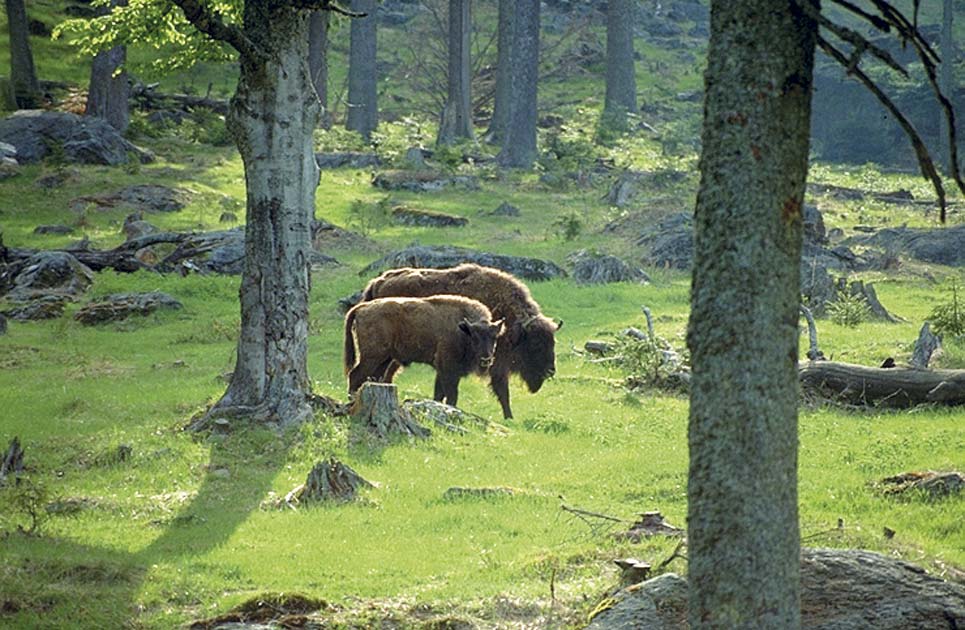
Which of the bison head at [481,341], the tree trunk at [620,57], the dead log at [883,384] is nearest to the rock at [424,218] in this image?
the bison head at [481,341]

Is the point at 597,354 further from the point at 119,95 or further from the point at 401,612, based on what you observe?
the point at 119,95

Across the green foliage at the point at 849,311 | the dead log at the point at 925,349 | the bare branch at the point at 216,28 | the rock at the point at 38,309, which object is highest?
the bare branch at the point at 216,28

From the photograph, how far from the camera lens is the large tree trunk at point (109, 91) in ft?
130

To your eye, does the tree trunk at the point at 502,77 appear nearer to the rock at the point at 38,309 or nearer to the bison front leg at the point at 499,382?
the rock at the point at 38,309

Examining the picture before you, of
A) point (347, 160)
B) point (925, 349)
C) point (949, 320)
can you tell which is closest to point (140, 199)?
point (347, 160)

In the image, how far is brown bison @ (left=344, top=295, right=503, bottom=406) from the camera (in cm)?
1742

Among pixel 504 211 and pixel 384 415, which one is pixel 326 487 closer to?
pixel 384 415

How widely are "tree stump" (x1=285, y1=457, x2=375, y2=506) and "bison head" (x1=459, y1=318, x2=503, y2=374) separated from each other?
5.09 m

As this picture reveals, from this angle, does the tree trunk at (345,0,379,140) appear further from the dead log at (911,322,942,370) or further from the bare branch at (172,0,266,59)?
the bare branch at (172,0,266,59)

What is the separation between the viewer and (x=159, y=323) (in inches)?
916

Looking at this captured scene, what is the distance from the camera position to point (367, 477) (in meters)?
13.2

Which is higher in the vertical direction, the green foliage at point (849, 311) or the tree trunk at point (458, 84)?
Answer: the tree trunk at point (458, 84)

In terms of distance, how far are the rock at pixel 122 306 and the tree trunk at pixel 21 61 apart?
20.4 m

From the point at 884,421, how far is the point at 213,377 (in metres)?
8.69
